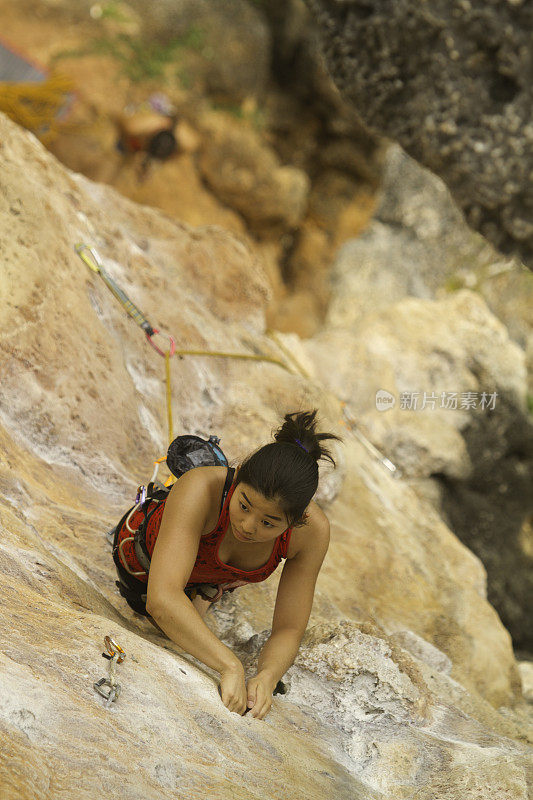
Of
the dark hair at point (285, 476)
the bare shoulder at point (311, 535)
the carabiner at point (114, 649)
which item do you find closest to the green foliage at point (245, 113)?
the bare shoulder at point (311, 535)

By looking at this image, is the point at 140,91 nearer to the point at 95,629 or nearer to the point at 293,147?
the point at 293,147

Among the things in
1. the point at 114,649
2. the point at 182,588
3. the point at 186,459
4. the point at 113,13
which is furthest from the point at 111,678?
the point at 113,13

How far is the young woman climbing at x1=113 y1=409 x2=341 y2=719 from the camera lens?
2115mm

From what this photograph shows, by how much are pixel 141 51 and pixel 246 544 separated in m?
9.12

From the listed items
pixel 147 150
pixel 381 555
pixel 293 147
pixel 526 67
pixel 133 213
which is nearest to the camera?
pixel 526 67

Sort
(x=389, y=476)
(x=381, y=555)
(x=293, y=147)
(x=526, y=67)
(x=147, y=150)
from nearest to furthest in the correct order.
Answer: (x=526, y=67) → (x=381, y=555) → (x=389, y=476) → (x=147, y=150) → (x=293, y=147)

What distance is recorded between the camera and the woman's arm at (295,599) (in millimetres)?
2330

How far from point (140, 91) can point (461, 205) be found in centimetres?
846

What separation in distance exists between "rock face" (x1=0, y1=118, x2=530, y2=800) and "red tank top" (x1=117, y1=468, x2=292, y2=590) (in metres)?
0.20

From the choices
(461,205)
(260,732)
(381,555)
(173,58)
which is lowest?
(173,58)

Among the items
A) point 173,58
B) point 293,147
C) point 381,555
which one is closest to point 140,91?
point 173,58

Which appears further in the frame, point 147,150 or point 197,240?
point 147,150

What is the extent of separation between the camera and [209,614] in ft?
9.53

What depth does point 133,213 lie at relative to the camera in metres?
5.24
